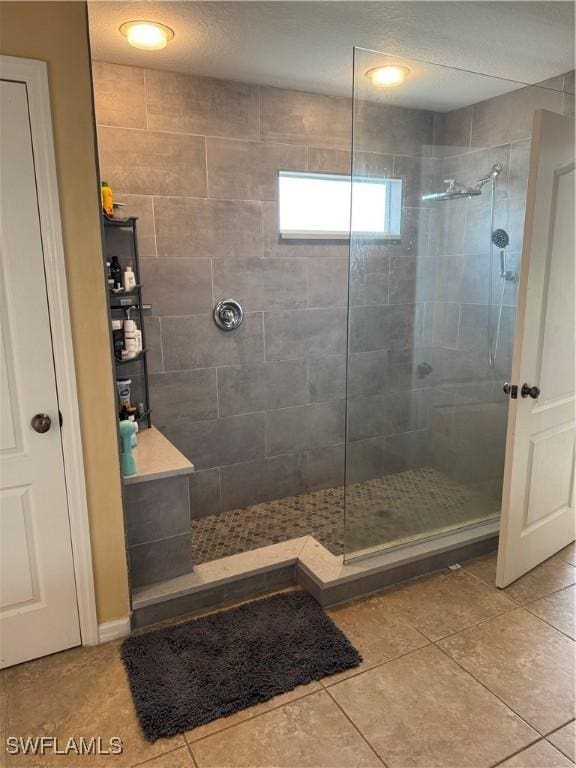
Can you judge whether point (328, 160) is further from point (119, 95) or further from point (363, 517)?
point (363, 517)

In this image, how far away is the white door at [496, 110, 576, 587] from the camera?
7.07 ft

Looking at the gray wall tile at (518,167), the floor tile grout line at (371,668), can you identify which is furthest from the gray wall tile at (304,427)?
the gray wall tile at (518,167)

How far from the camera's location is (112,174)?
2.66m

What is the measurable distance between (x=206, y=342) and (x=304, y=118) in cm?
147

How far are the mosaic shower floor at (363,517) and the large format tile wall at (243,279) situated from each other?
0.17 metres

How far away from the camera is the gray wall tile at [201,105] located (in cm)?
270

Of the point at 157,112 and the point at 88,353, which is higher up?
the point at 157,112

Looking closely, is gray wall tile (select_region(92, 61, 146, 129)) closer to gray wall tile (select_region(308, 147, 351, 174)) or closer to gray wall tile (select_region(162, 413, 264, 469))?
gray wall tile (select_region(308, 147, 351, 174))

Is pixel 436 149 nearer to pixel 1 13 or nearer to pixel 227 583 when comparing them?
pixel 1 13

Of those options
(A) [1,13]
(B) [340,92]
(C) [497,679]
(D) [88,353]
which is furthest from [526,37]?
(C) [497,679]

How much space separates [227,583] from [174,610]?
26 cm

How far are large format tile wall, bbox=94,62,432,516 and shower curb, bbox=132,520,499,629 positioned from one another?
1.61ft

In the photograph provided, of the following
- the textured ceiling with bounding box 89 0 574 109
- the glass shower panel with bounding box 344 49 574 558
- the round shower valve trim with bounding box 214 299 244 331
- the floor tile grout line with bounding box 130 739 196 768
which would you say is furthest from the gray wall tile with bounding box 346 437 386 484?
the textured ceiling with bounding box 89 0 574 109

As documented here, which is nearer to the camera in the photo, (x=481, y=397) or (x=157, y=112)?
(x=157, y=112)
